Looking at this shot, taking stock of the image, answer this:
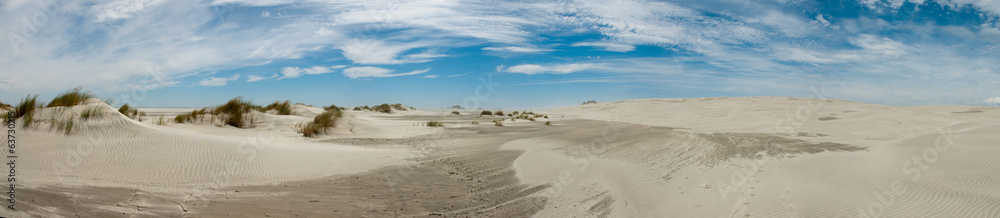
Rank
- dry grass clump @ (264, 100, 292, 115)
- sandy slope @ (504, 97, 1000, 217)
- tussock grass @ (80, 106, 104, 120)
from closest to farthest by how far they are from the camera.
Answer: sandy slope @ (504, 97, 1000, 217) < tussock grass @ (80, 106, 104, 120) < dry grass clump @ (264, 100, 292, 115)

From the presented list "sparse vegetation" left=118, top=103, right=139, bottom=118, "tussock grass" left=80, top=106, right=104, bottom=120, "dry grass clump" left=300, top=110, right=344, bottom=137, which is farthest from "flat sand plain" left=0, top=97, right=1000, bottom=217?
"sparse vegetation" left=118, top=103, right=139, bottom=118

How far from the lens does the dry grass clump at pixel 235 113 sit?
1435 centimetres

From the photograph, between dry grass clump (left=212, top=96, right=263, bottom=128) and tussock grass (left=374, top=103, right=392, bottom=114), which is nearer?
dry grass clump (left=212, top=96, right=263, bottom=128)

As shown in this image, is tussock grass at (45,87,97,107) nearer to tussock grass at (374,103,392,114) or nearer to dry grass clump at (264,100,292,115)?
dry grass clump at (264,100,292,115)

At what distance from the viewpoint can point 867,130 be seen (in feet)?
33.7

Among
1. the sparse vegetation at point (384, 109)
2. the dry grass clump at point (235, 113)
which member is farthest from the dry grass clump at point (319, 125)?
the sparse vegetation at point (384, 109)

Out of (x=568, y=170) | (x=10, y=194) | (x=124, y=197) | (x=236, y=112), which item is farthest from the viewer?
(x=236, y=112)

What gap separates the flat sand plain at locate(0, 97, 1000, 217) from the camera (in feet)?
15.1

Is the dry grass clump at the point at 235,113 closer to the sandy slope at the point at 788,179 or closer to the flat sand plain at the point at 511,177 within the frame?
the flat sand plain at the point at 511,177

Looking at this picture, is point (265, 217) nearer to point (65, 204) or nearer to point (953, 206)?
Answer: point (65, 204)

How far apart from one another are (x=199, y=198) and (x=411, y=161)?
160 inches

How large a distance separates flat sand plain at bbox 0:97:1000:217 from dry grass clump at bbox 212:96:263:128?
600cm

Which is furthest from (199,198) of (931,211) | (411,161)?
(931,211)

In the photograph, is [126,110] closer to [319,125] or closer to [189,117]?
[189,117]
